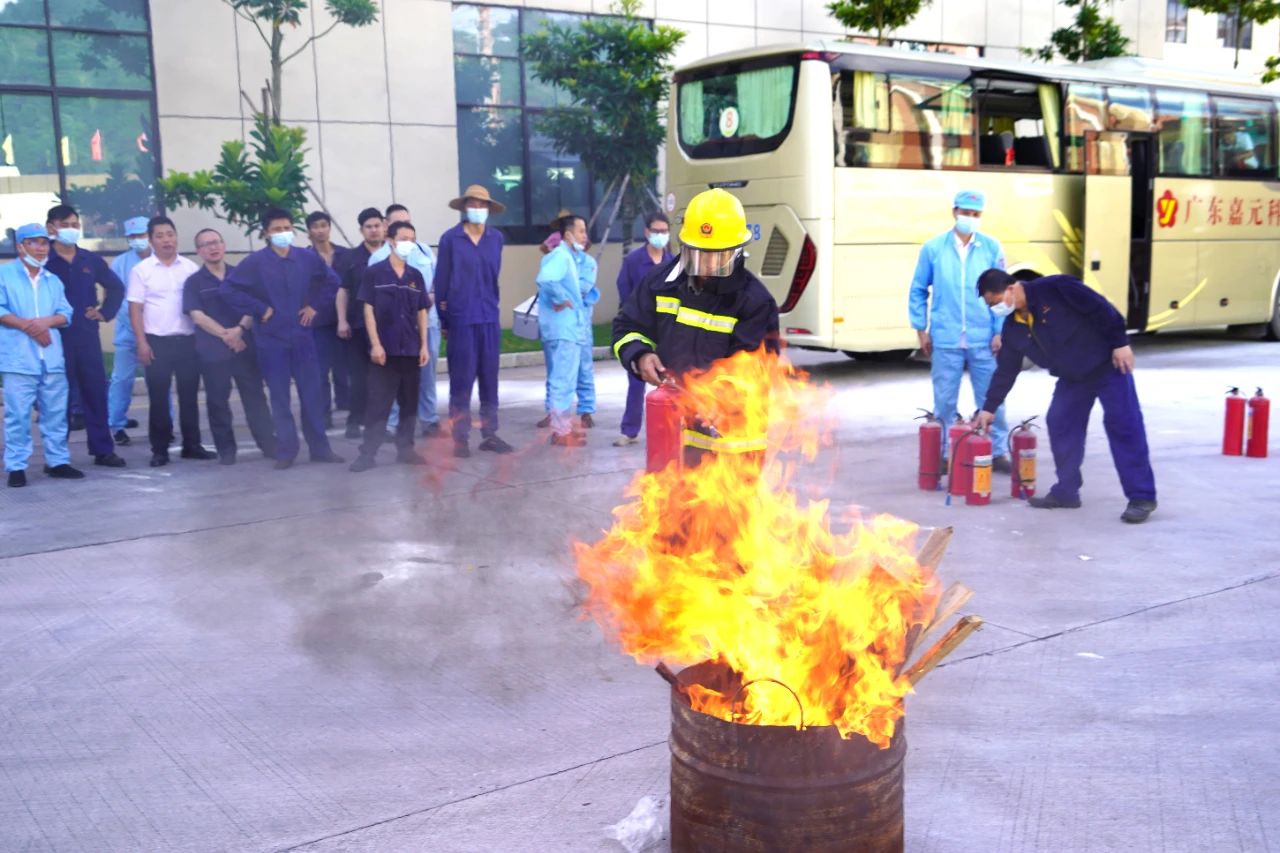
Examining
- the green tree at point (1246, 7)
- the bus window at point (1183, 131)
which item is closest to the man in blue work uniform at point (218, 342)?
the bus window at point (1183, 131)

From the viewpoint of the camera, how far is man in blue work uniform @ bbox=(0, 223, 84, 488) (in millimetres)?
8688

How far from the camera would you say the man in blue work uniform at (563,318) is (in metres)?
10.5

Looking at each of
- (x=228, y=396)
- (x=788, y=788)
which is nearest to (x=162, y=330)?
(x=228, y=396)

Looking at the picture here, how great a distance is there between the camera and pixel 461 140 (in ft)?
64.5

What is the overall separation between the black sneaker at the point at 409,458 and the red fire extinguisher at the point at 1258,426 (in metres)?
6.44

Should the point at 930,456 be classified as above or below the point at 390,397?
below

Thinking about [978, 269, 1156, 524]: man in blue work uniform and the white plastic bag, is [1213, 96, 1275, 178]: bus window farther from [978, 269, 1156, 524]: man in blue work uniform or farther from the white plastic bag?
the white plastic bag

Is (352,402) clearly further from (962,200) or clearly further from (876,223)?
(876,223)

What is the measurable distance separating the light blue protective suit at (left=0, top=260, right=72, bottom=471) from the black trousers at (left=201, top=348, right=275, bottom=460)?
3.60 ft

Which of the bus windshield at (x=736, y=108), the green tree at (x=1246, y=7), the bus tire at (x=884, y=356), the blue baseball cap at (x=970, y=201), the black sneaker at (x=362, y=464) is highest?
the green tree at (x=1246, y=7)

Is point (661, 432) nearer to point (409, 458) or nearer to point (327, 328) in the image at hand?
point (409, 458)

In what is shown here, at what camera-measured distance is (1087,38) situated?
77.3 feet

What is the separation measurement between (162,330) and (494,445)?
284 cm

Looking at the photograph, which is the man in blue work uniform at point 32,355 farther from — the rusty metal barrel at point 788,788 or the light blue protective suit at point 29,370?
the rusty metal barrel at point 788,788
